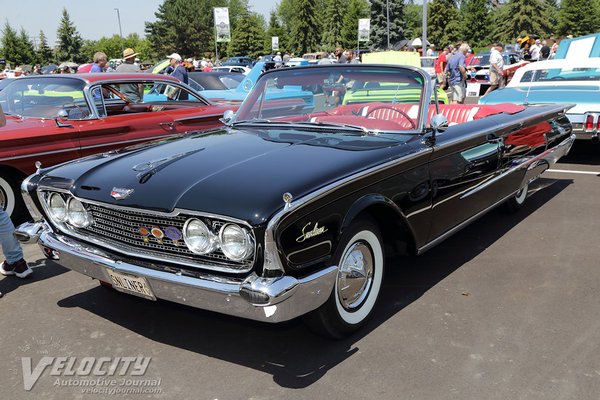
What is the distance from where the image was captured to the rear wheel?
554 centimetres

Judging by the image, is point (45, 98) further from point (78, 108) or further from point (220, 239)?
point (220, 239)

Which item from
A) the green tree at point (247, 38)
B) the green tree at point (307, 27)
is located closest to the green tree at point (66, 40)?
the green tree at point (247, 38)

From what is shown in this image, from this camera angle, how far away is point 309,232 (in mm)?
2689

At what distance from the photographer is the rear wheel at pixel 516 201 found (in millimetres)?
5543

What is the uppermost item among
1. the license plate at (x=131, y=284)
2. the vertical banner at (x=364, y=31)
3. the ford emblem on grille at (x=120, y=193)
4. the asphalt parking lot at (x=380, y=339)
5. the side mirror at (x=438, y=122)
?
the vertical banner at (x=364, y=31)

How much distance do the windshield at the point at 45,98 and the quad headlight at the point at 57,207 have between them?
285 cm

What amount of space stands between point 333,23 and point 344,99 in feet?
218

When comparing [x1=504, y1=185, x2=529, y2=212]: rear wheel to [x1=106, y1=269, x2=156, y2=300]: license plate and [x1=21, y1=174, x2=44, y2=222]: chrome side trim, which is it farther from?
[x1=21, y1=174, x2=44, y2=222]: chrome side trim

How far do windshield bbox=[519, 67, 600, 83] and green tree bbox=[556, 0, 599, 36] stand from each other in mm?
47495

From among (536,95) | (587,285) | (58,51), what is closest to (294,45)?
(58,51)

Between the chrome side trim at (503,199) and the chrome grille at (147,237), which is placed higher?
the chrome grille at (147,237)

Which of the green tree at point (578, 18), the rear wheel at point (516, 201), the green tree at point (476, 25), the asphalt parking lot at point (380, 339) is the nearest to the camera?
the asphalt parking lot at point (380, 339)

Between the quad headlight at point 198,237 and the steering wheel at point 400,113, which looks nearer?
the quad headlight at point 198,237

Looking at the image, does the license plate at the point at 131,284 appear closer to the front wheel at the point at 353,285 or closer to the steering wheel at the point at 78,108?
the front wheel at the point at 353,285
